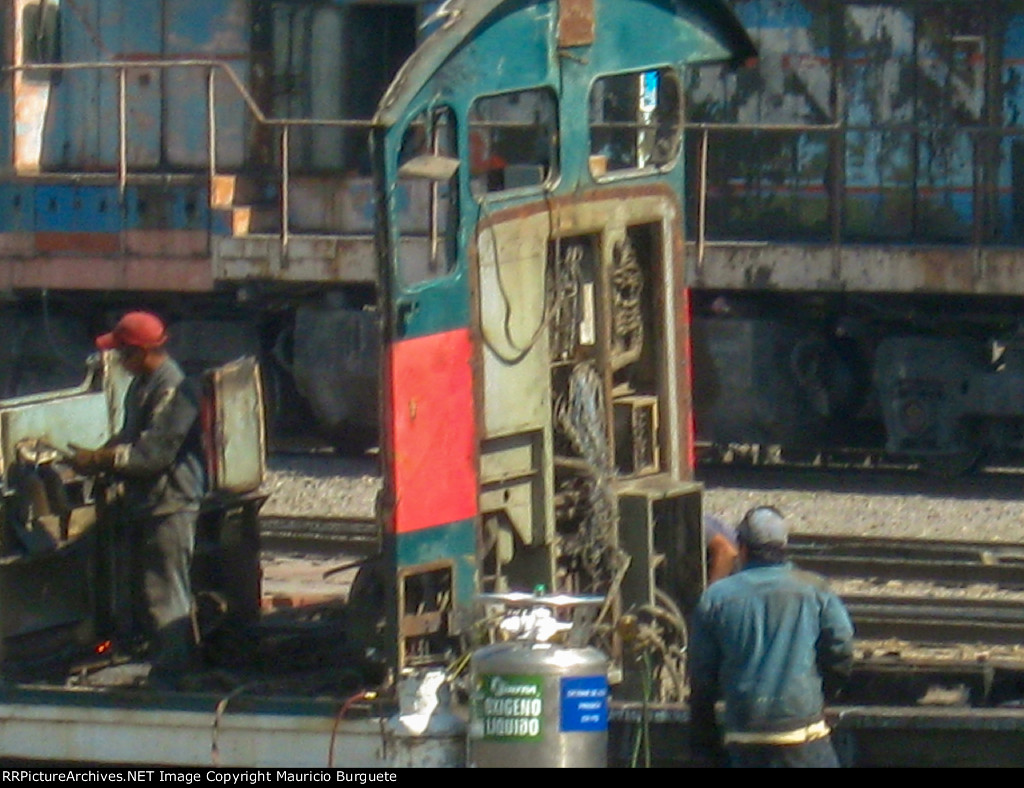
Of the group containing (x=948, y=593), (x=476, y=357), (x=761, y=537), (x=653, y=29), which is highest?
(x=653, y=29)

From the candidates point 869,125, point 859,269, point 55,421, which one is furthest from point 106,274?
point 55,421

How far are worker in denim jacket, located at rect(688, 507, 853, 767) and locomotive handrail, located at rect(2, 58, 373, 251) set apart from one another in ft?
24.3

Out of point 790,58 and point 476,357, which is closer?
point 476,357

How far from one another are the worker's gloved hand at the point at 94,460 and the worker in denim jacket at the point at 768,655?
2.04 metres

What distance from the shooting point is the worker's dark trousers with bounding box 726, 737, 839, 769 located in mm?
5164

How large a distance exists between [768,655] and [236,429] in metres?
2.28

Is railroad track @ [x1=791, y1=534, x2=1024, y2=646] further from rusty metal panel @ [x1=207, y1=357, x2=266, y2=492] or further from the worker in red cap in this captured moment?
the worker in red cap

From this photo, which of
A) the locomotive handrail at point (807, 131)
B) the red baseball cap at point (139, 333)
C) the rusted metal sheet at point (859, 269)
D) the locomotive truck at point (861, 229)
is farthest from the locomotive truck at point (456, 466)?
the locomotive truck at point (861, 229)

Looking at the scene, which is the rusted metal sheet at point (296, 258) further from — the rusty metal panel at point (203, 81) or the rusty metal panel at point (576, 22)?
the rusty metal panel at point (576, 22)

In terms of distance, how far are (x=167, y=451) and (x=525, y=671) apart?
1643 mm

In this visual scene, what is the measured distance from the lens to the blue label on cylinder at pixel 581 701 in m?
5.25

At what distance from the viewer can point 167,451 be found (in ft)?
20.7
